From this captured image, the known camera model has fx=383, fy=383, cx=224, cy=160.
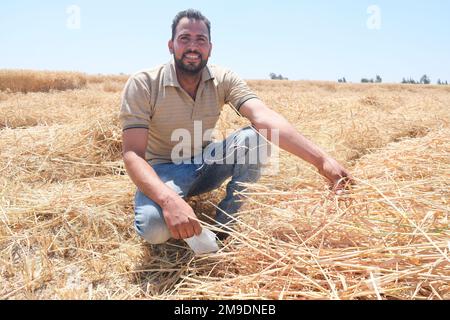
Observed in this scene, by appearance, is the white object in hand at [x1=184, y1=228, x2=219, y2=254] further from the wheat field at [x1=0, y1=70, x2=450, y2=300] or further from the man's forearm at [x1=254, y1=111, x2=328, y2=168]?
the man's forearm at [x1=254, y1=111, x2=328, y2=168]

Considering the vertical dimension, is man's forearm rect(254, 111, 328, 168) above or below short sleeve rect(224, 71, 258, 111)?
below

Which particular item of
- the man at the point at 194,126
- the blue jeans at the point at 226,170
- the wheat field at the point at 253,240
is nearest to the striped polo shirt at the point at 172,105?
the man at the point at 194,126

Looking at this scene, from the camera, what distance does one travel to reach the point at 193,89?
6.88ft

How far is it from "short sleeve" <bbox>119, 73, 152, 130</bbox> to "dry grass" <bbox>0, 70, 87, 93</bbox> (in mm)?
11835

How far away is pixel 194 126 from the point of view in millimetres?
2088

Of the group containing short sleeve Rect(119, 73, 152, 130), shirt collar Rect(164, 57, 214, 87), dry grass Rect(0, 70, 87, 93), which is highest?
dry grass Rect(0, 70, 87, 93)

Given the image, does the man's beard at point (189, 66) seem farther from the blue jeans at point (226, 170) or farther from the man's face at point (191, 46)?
the blue jeans at point (226, 170)

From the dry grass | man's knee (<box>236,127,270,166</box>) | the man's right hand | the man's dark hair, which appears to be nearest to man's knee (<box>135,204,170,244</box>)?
the man's right hand

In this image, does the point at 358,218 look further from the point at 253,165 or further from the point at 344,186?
the point at 253,165

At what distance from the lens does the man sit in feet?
5.96

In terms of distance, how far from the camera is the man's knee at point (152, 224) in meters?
1.66

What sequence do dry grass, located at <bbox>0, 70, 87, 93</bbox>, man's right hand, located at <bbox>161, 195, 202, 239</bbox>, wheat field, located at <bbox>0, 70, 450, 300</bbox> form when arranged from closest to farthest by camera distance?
wheat field, located at <bbox>0, 70, 450, 300</bbox> < man's right hand, located at <bbox>161, 195, 202, 239</bbox> < dry grass, located at <bbox>0, 70, 87, 93</bbox>

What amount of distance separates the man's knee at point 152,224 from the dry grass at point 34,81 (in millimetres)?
12159
